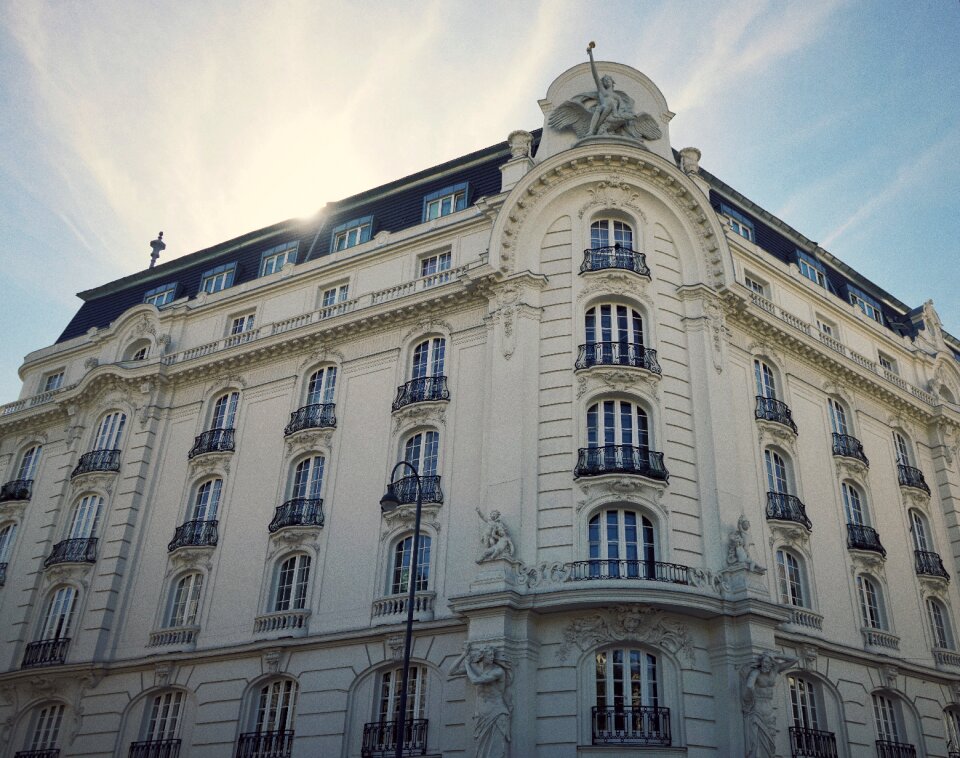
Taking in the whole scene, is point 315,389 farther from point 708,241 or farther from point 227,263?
point 708,241

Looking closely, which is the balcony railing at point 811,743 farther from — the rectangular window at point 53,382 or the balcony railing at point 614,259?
the rectangular window at point 53,382

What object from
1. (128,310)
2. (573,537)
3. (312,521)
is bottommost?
(573,537)

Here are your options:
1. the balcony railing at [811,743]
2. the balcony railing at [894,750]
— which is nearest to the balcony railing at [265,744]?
the balcony railing at [811,743]

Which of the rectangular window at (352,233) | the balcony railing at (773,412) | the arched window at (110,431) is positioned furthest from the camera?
the rectangular window at (352,233)

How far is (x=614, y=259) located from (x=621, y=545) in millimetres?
9769

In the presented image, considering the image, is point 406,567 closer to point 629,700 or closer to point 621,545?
point 621,545

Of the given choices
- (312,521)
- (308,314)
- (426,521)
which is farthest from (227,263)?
(426,521)

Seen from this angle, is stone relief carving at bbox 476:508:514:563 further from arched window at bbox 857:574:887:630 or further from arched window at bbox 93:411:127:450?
arched window at bbox 93:411:127:450

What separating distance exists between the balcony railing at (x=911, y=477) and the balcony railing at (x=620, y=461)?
1394 cm

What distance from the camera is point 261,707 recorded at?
27.2m

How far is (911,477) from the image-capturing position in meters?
34.5

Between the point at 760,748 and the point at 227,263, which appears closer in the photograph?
the point at 760,748

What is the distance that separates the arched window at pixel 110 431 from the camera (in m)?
35.7

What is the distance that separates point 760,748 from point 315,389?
1893 centimetres
